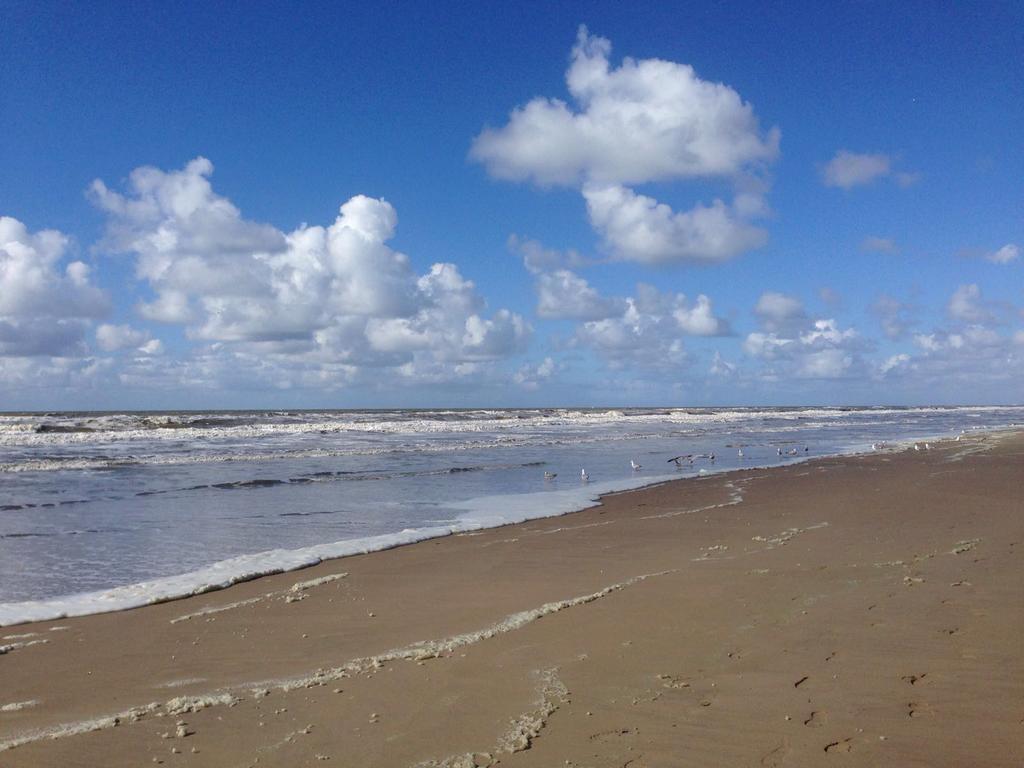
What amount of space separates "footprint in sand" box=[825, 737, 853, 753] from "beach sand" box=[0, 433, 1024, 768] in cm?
2

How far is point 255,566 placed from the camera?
34.2 feet

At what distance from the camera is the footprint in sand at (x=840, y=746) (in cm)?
425

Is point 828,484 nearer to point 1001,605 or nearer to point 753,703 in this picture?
point 1001,605

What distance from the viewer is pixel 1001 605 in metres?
6.92

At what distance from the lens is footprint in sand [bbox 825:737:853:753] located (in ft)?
13.9

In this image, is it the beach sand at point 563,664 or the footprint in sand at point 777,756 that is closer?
the footprint in sand at point 777,756

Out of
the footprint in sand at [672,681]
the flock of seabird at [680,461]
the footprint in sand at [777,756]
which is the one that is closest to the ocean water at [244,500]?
the flock of seabird at [680,461]

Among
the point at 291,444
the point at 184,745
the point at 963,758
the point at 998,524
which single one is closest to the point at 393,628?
the point at 184,745

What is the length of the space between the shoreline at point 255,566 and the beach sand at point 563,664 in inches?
15.0

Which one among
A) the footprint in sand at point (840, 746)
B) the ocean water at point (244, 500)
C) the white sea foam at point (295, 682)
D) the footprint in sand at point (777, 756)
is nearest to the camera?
the footprint in sand at point (777, 756)

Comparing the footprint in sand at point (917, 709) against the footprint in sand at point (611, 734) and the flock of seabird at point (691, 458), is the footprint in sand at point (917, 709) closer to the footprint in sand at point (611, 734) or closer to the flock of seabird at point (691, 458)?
the footprint in sand at point (611, 734)

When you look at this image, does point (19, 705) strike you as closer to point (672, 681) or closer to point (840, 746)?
point (672, 681)

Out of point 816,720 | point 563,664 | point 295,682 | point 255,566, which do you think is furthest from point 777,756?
point 255,566

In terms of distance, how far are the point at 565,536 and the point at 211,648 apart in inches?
274
